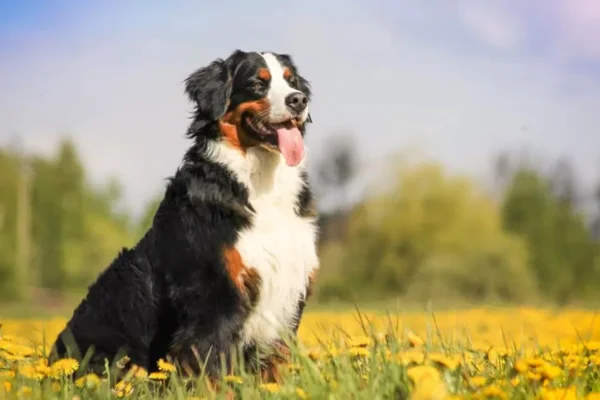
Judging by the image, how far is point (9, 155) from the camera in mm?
31609

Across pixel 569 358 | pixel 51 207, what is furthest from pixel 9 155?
pixel 569 358

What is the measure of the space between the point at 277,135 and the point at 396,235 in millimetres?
19815

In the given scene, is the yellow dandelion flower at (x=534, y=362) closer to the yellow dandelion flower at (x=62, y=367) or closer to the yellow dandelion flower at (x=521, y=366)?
the yellow dandelion flower at (x=521, y=366)

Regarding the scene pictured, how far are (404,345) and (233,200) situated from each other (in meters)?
1.57

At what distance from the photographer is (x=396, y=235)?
82.4ft

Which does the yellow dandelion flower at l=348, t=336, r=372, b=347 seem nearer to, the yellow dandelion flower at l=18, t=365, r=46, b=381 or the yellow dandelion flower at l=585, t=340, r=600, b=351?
the yellow dandelion flower at l=585, t=340, r=600, b=351

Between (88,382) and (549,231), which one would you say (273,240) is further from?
(549,231)

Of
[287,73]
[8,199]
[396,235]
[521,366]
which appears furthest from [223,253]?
[8,199]

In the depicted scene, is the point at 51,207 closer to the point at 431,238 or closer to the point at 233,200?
the point at 431,238

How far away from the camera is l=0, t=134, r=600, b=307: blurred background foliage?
81.1 feet

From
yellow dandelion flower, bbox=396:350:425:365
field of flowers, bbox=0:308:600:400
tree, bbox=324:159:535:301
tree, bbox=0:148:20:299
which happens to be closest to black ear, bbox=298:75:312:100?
field of flowers, bbox=0:308:600:400

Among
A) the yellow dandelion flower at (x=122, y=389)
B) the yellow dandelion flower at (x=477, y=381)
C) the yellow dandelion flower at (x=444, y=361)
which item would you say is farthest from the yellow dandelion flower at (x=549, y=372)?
the yellow dandelion flower at (x=122, y=389)

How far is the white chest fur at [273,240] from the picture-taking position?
532 centimetres

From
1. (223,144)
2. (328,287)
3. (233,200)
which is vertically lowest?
(328,287)
